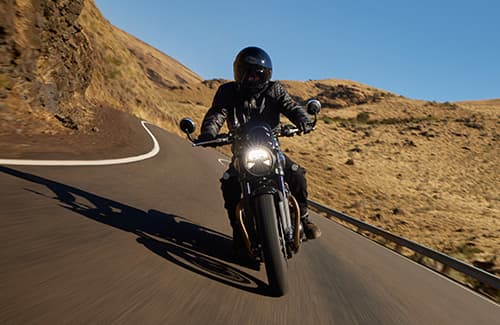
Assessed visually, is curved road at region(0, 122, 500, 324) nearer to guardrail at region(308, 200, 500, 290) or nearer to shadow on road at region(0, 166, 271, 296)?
shadow on road at region(0, 166, 271, 296)

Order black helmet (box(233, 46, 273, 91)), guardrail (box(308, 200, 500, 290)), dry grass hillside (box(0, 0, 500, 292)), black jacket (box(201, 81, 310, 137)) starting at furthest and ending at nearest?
1. dry grass hillside (box(0, 0, 500, 292))
2. guardrail (box(308, 200, 500, 290))
3. black jacket (box(201, 81, 310, 137))
4. black helmet (box(233, 46, 273, 91))

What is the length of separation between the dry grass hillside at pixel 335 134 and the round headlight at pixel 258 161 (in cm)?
602

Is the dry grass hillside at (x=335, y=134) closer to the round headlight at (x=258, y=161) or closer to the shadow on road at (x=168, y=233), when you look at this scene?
the shadow on road at (x=168, y=233)

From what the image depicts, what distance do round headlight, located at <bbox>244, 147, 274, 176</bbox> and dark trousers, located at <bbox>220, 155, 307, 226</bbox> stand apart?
2.20 feet

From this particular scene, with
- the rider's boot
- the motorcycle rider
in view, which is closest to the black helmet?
the motorcycle rider

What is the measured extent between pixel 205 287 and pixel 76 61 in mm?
15750

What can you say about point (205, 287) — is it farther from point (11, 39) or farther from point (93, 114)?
point (93, 114)

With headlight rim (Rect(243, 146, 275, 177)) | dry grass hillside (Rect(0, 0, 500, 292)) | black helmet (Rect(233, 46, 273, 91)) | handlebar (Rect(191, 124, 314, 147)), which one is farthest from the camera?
dry grass hillside (Rect(0, 0, 500, 292))

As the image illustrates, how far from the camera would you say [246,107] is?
4.37 m

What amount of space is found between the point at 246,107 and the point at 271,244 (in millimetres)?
1772

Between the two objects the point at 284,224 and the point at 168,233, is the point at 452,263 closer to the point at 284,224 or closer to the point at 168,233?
the point at 284,224

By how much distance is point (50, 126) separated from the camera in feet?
37.4

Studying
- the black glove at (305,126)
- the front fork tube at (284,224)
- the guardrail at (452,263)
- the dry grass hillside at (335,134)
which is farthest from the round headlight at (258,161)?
the dry grass hillside at (335,134)

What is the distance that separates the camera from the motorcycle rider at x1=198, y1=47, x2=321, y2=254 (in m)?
4.18
